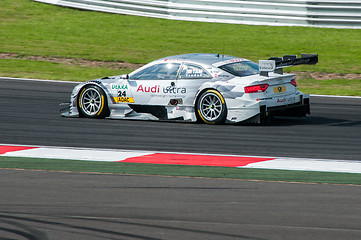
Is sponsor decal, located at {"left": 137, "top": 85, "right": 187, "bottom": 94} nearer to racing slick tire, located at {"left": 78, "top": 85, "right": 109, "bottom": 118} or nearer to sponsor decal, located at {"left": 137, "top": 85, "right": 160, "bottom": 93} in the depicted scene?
sponsor decal, located at {"left": 137, "top": 85, "right": 160, "bottom": 93}

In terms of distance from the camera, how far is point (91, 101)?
13.1 metres

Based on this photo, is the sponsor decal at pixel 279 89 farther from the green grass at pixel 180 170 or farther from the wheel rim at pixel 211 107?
the green grass at pixel 180 170

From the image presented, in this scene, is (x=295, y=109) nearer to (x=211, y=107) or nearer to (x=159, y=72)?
(x=211, y=107)

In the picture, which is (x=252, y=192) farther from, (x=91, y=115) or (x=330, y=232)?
(x=91, y=115)

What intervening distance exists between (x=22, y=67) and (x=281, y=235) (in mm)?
15539

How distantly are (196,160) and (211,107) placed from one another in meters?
2.93

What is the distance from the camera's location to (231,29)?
2467cm

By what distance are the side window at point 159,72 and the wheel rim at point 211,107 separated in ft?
2.56

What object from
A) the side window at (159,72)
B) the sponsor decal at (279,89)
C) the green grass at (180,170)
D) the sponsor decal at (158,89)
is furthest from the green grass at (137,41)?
the green grass at (180,170)

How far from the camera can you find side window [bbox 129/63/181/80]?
496 inches

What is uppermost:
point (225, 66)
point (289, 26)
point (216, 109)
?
point (289, 26)

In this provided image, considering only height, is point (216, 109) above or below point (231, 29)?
below

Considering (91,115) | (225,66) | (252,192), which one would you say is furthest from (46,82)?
(252,192)

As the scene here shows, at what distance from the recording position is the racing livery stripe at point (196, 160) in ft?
29.9
